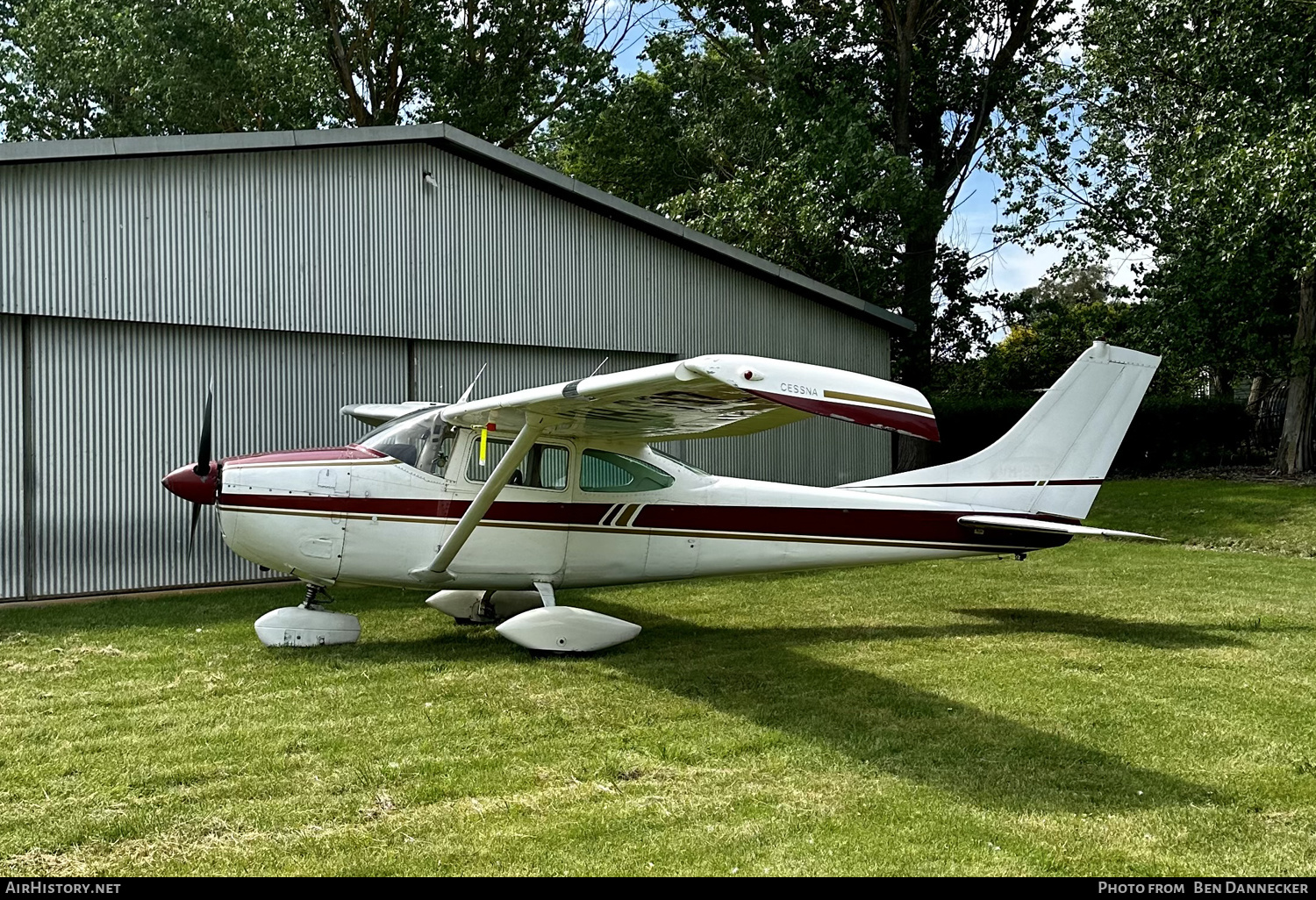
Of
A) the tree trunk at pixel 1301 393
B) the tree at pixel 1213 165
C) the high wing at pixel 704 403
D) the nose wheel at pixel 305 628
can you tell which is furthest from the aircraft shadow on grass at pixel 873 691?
the tree trunk at pixel 1301 393

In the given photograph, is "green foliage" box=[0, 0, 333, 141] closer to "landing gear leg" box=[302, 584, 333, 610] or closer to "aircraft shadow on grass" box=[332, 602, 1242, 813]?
"landing gear leg" box=[302, 584, 333, 610]

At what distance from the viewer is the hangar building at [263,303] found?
34.6ft

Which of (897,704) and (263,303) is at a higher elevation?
(263,303)

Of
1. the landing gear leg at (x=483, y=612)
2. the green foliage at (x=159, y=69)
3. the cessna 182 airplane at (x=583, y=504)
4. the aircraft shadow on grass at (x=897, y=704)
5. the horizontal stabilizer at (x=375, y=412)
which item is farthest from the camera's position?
the green foliage at (x=159, y=69)

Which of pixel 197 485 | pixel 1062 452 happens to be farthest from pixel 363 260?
pixel 1062 452

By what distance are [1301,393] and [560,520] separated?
832 inches

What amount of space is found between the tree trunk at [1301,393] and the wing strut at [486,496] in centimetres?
2067

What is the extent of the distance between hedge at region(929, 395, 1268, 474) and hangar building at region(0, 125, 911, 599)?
13.7 m

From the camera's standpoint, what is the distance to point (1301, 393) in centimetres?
2278

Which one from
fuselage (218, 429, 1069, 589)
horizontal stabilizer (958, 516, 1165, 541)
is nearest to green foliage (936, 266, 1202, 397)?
horizontal stabilizer (958, 516, 1165, 541)

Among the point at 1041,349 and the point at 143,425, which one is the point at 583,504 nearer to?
the point at 143,425

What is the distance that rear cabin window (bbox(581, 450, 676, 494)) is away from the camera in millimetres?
8750

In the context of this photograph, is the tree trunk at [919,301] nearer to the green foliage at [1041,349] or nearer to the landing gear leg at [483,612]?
the green foliage at [1041,349]

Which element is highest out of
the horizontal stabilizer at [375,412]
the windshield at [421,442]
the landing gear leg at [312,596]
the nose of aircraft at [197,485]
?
the horizontal stabilizer at [375,412]
